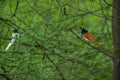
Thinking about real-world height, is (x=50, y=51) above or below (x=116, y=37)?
below

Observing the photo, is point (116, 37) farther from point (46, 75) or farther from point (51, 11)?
point (51, 11)

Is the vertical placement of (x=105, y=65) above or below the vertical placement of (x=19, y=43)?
below

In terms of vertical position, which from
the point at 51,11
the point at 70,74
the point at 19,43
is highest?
the point at 51,11

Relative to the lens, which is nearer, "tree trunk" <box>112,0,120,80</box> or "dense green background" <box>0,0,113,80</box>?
"tree trunk" <box>112,0,120,80</box>

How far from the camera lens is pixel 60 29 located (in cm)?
411

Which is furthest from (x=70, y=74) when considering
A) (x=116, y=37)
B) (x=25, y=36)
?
(x=116, y=37)

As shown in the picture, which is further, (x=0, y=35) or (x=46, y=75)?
(x=0, y=35)

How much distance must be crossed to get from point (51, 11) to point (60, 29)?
0.88ft

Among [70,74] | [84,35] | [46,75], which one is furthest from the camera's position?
[70,74]

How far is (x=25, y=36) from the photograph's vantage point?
154 inches

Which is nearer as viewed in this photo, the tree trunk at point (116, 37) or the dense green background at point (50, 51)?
the tree trunk at point (116, 37)

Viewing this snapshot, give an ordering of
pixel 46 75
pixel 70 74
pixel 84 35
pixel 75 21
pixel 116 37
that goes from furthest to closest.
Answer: pixel 75 21 → pixel 70 74 → pixel 46 75 → pixel 84 35 → pixel 116 37

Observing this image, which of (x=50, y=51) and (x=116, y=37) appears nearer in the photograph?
(x=116, y=37)

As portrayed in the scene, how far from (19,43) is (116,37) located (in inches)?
49.1
